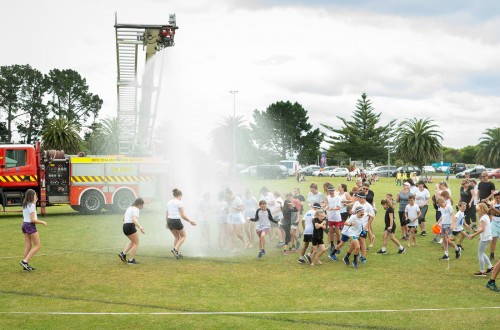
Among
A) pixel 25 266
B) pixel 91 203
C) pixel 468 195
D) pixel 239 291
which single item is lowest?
pixel 239 291

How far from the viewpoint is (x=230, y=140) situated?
82.2 metres

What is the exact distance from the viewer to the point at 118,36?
74.2ft

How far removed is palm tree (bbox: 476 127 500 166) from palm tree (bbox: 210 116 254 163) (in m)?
39.2

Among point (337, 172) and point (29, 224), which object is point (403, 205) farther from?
point (337, 172)

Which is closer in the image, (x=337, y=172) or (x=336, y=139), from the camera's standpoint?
(x=337, y=172)

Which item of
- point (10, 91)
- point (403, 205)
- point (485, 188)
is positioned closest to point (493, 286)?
point (403, 205)

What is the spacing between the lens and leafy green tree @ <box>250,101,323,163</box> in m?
108

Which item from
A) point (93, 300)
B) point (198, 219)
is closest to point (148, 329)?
point (93, 300)

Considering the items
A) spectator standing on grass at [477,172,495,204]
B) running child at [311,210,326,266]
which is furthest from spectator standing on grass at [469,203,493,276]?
spectator standing on grass at [477,172,495,204]

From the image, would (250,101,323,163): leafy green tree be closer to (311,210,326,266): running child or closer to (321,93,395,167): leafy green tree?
(321,93,395,167): leafy green tree

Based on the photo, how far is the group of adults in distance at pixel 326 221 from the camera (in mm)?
12453

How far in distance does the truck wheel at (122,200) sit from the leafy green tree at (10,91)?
6786 cm

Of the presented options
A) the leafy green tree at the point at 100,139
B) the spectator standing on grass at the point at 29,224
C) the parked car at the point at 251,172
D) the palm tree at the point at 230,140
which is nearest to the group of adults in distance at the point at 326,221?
the spectator standing on grass at the point at 29,224

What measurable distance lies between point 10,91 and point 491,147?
7767 centimetres
